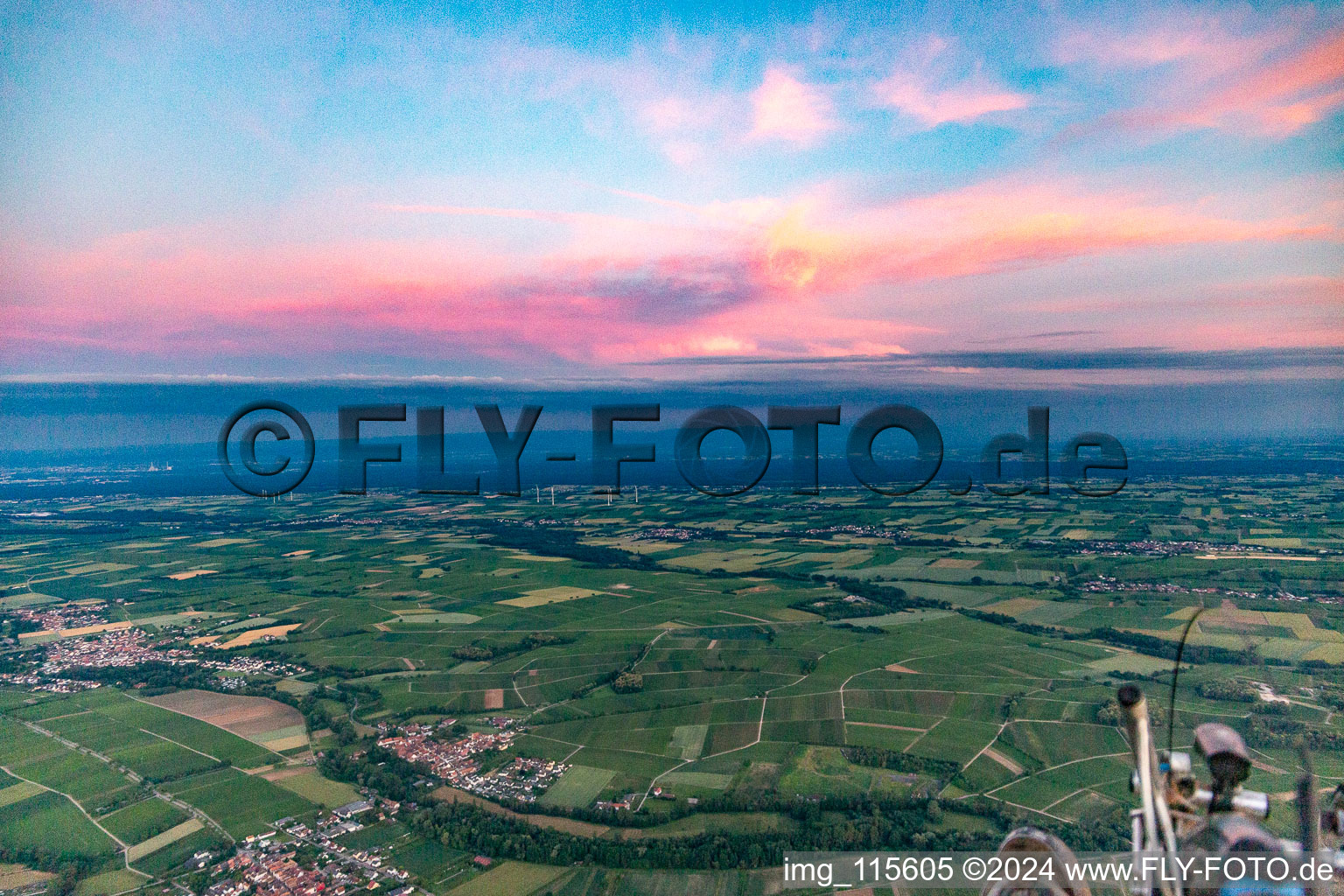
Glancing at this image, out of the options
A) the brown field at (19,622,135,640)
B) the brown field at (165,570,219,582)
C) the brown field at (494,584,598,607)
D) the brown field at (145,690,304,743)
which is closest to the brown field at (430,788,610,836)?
the brown field at (145,690,304,743)

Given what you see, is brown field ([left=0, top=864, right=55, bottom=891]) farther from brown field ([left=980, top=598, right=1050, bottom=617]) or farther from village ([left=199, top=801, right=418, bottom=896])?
brown field ([left=980, top=598, right=1050, bottom=617])

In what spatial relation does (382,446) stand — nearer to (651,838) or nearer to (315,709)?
(315,709)

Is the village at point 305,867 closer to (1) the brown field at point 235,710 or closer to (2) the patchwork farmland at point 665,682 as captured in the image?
(2) the patchwork farmland at point 665,682

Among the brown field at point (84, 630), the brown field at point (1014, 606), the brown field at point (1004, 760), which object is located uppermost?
the brown field at point (1014, 606)

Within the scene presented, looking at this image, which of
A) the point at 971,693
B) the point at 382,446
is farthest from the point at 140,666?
the point at 971,693

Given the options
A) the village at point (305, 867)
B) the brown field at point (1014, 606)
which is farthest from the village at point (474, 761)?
the brown field at point (1014, 606)

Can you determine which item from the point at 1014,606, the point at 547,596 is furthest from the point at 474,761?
the point at 1014,606
